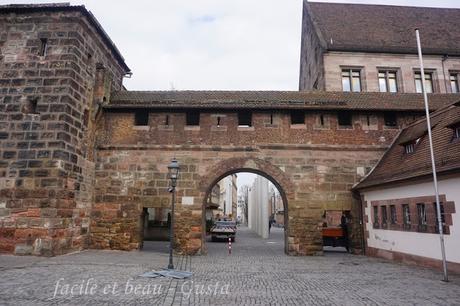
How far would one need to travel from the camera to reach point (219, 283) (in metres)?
8.37

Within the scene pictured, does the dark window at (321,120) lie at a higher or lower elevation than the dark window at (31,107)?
higher

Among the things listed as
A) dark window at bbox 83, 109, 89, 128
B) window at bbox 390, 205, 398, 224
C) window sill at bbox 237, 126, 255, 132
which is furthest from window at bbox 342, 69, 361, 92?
dark window at bbox 83, 109, 89, 128

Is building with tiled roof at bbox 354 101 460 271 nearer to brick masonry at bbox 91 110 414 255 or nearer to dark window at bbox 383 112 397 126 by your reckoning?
dark window at bbox 383 112 397 126

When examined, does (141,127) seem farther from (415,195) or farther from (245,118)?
(415,195)

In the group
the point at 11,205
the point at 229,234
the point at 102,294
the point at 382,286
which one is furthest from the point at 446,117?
the point at 11,205

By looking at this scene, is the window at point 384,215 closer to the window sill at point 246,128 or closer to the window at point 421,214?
the window at point 421,214

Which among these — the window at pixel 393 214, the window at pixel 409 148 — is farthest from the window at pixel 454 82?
the window at pixel 393 214

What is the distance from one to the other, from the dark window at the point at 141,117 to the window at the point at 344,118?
28.7ft

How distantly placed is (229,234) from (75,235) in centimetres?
1088

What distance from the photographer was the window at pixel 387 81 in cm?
2261

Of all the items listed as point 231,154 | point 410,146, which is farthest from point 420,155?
point 231,154

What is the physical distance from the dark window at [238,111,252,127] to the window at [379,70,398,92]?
12280 millimetres

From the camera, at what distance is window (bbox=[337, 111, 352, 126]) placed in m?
15.2

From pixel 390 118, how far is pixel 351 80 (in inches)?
310
